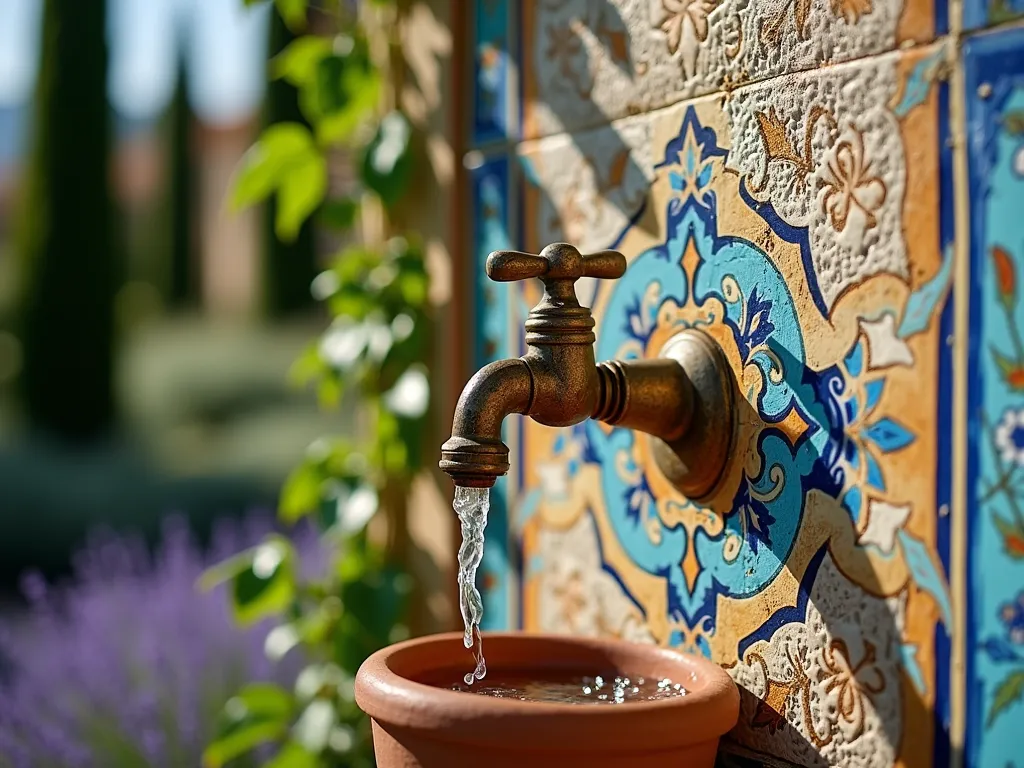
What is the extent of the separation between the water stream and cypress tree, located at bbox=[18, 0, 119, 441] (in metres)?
5.26

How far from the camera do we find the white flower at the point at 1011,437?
75 cm

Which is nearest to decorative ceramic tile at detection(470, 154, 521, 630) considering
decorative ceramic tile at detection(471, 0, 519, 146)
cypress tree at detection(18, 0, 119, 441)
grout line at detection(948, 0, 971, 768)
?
decorative ceramic tile at detection(471, 0, 519, 146)

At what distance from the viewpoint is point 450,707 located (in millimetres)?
→ 800

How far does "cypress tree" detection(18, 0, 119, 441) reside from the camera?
5.77 meters

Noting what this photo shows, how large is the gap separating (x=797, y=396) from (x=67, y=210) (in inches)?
217

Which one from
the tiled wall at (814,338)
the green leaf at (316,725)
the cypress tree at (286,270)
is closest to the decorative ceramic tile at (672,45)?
the tiled wall at (814,338)

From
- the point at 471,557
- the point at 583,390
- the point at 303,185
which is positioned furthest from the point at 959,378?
the point at 303,185

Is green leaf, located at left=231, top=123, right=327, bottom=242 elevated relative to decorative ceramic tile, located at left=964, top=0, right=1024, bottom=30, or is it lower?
elevated

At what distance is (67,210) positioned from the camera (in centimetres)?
580

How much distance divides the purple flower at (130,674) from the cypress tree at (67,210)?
11.7ft

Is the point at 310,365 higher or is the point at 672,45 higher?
the point at 672,45

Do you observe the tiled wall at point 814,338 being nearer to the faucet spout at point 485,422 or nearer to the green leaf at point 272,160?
the faucet spout at point 485,422

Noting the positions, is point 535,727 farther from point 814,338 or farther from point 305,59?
point 305,59

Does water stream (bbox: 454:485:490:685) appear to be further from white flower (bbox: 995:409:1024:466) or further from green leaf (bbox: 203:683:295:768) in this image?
green leaf (bbox: 203:683:295:768)
